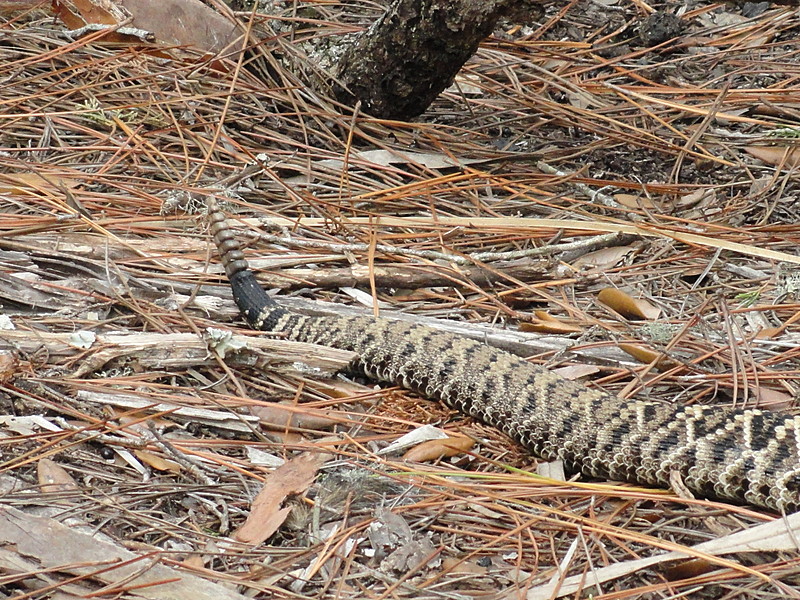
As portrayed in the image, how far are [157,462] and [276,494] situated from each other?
0.46m

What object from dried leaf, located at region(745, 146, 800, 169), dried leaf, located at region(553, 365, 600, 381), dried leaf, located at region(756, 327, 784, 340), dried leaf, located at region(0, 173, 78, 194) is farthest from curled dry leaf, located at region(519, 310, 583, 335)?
dried leaf, located at region(0, 173, 78, 194)

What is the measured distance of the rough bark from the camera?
5.15 meters

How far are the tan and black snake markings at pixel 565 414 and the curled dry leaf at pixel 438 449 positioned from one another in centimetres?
27

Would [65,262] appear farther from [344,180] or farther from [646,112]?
[646,112]

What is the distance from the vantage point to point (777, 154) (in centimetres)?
570

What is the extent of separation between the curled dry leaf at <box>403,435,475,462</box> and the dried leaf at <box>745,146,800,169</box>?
9.72 feet

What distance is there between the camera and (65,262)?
4.40m

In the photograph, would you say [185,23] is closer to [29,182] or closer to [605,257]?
[29,182]

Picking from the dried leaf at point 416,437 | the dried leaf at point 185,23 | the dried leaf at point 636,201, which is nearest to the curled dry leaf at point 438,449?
the dried leaf at point 416,437

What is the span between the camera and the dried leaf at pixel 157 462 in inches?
132

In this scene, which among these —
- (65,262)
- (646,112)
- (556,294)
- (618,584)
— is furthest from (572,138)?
(618,584)

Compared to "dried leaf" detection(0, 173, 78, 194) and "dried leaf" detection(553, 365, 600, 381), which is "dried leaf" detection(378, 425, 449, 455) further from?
"dried leaf" detection(0, 173, 78, 194)

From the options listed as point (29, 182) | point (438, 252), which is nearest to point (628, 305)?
point (438, 252)

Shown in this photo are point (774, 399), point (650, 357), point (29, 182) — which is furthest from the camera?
point (29, 182)
